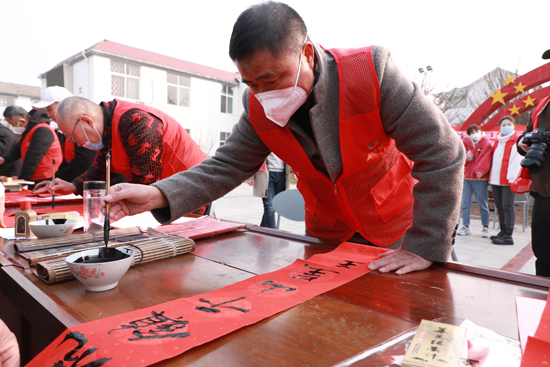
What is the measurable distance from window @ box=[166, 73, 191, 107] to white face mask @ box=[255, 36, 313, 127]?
16.5 m

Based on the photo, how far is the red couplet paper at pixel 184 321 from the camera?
1.94ft

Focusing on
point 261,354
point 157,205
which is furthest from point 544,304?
point 157,205


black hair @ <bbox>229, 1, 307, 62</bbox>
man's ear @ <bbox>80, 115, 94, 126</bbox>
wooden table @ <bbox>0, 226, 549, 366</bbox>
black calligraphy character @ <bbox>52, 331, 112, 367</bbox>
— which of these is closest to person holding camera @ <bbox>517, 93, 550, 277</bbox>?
wooden table @ <bbox>0, 226, 549, 366</bbox>

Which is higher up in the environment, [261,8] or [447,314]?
[261,8]

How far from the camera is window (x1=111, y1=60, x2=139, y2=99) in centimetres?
1479

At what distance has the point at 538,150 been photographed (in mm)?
2094

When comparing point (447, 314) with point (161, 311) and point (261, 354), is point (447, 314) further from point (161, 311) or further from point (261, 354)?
point (161, 311)

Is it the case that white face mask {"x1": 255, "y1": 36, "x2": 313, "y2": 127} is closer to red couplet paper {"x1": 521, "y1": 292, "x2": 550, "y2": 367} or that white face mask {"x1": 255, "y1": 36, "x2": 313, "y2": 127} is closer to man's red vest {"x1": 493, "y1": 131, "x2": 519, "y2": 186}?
red couplet paper {"x1": 521, "y1": 292, "x2": 550, "y2": 367}

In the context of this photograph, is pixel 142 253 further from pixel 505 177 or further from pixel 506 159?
pixel 506 159

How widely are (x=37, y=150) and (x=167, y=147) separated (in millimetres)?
2392

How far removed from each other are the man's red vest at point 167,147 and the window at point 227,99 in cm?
1685

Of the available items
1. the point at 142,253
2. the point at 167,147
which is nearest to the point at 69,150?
the point at 167,147

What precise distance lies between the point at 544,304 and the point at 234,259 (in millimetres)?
837

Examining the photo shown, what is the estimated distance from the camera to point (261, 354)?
0.60 metres
